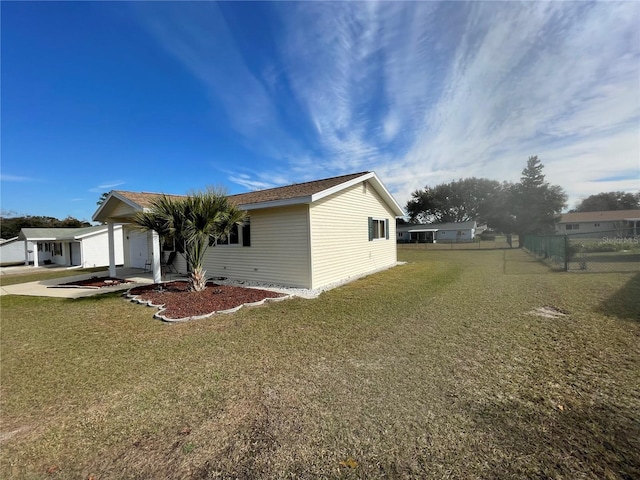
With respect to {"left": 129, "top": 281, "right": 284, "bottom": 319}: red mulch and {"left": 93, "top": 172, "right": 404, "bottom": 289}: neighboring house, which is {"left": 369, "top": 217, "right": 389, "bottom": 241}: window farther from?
{"left": 129, "top": 281, "right": 284, "bottom": 319}: red mulch

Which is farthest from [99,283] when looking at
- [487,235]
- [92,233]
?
[487,235]

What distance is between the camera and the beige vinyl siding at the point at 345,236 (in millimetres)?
9083

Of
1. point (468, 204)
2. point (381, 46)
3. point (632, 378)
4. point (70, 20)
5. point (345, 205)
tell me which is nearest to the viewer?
point (632, 378)

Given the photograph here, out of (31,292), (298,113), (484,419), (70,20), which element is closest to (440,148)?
(298,113)

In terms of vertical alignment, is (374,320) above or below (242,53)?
below

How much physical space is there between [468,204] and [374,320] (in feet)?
179

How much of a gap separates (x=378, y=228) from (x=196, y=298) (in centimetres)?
896

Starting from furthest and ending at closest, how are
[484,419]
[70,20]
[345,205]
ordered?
[345,205]
[70,20]
[484,419]

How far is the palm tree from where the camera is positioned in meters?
7.74

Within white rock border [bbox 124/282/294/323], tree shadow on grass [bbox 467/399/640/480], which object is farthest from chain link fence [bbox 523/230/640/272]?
white rock border [bbox 124/282/294/323]

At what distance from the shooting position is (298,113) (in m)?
13.1

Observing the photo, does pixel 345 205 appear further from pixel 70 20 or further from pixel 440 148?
pixel 70 20

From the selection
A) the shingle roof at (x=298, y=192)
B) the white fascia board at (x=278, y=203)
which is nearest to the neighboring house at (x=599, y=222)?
the shingle roof at (x=298, y=192)

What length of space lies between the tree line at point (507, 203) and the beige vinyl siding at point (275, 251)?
27.0 metres
